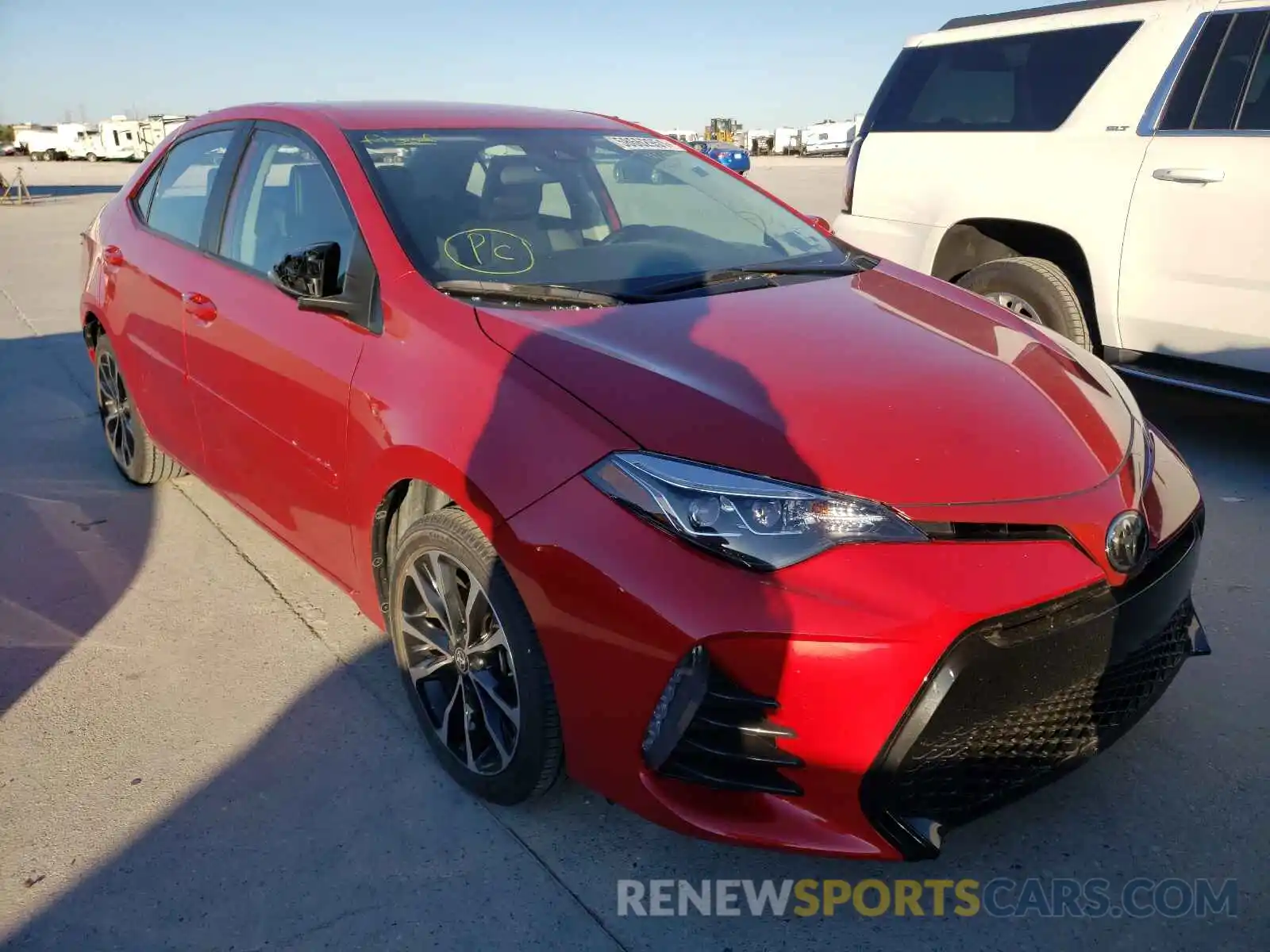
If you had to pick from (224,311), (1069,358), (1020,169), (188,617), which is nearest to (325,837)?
(188,617)

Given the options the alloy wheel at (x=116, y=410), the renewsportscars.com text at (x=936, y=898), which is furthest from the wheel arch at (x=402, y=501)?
the alloy wheel at (x=116, y=410)

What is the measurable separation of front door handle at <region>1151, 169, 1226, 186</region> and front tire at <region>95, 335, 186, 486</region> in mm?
4488

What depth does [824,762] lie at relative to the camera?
1.92 meters

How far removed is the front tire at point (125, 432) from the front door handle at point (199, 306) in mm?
981

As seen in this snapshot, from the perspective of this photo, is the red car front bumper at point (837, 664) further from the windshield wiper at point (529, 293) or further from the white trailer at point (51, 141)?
the white trailer at point (51, 141)

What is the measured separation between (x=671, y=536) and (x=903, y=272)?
6.10 feet

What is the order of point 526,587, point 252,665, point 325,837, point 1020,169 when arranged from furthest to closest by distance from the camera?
point 1020,169
point 252,665
point 325,837
point 526,587

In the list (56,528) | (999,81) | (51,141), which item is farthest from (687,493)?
(51,141)

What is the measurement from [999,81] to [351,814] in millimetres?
4833

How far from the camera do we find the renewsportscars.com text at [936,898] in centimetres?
216

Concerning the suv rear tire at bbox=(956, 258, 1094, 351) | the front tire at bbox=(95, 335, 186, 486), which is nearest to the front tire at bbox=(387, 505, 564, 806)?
the front tire at bbox=(95, 335, 186, 486)

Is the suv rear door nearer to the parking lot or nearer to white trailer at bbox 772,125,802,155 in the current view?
the parking lot

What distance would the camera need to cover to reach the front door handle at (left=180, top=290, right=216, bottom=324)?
11.1 ft

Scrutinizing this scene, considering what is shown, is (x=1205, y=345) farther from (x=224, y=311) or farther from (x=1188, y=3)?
(x=224, y=311)
